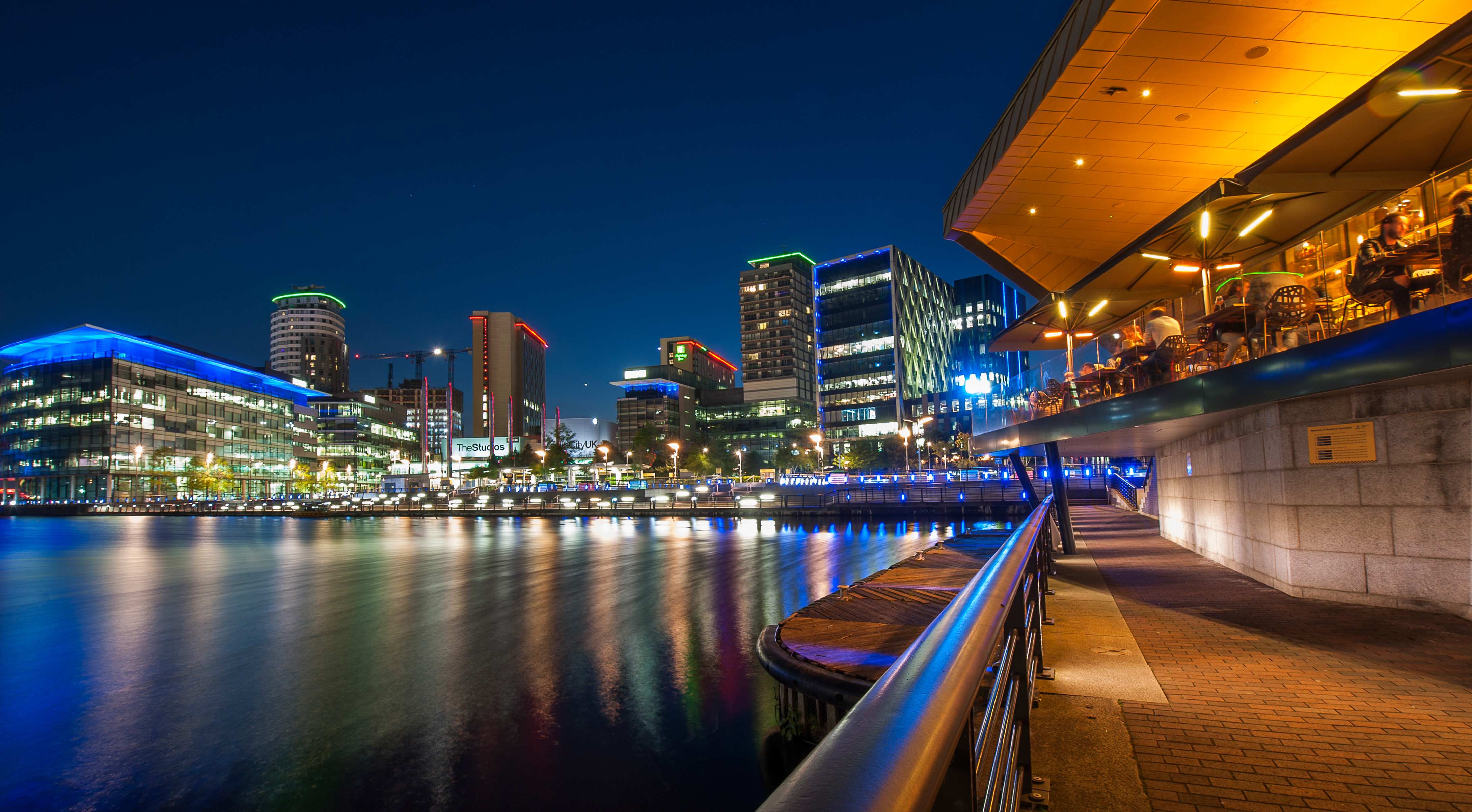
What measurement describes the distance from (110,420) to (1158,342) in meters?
122

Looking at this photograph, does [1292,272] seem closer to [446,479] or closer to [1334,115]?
[1334,115]

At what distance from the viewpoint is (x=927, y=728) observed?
111 cm

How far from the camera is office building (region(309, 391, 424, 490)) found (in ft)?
483

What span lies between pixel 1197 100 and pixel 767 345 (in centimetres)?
17487

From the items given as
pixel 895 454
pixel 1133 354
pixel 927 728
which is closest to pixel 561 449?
pixel 895 454

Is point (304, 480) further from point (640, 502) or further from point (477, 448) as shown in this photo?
point (640, 502)

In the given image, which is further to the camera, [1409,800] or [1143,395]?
[1143,395]

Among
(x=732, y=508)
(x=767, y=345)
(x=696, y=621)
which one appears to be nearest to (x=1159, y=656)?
(x=696, y=621)

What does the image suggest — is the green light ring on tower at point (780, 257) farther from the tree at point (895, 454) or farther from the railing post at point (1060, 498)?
the railing post at point (1060, 498)

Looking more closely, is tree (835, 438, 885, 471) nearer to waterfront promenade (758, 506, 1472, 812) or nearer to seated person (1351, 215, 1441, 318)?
waterfront promenade (758, 506, 1472, 812)

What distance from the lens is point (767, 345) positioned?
189250 millimetres

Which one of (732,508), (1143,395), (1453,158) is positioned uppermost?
(1453,158)

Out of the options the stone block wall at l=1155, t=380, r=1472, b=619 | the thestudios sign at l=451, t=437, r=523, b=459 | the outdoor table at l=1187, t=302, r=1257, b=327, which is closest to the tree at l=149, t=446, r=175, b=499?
the thestudios sign at l=451, t=437, r=523, b=459

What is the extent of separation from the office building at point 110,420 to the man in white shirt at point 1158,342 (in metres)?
119
